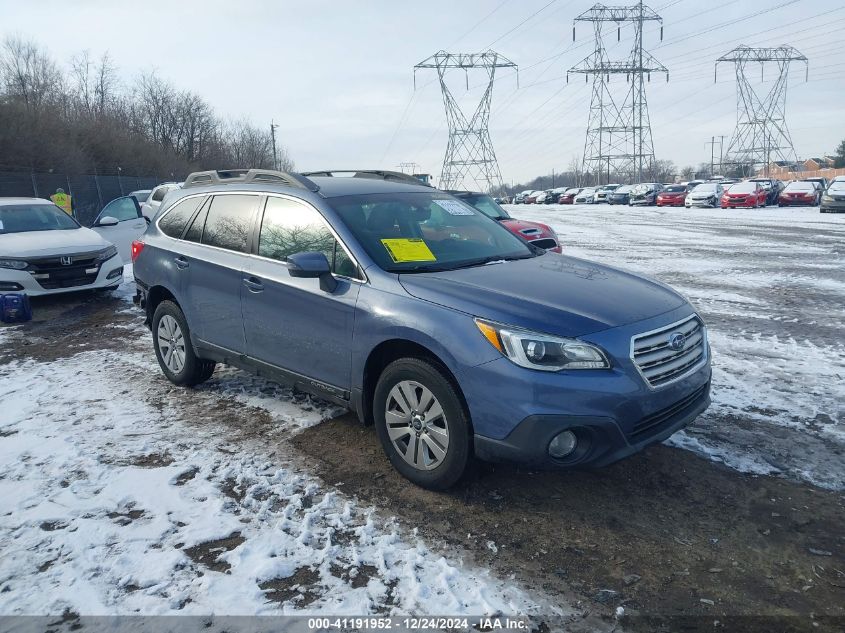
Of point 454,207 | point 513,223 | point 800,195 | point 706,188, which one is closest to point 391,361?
point 454,207

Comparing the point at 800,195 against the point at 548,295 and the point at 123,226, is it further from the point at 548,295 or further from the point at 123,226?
the point at 548,295

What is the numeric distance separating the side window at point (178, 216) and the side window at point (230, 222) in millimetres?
316

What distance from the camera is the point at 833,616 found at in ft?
8.79

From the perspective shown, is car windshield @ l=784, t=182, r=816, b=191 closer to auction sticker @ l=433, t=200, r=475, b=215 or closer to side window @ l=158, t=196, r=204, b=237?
auction sticker @ l=433, t=200, r=475, b=215

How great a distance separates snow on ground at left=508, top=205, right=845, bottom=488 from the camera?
4.28m

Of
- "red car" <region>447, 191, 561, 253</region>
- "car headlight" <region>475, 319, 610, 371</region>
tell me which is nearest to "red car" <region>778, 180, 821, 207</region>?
"red car" <region>447, 191, 561, 253</region>

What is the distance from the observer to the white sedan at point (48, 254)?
889cm

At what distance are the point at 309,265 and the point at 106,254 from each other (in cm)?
725

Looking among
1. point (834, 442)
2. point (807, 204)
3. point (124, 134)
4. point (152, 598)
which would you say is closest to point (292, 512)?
point (152, 598)

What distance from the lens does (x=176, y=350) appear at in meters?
5.65

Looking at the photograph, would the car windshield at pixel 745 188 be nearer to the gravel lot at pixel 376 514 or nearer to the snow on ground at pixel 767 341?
the snow on ground at pixel 767 341

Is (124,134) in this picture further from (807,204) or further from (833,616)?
(833,616)

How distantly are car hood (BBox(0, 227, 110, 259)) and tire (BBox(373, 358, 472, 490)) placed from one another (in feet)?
24.3

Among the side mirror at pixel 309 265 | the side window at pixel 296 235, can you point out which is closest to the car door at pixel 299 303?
the side window at pixel 296 235
